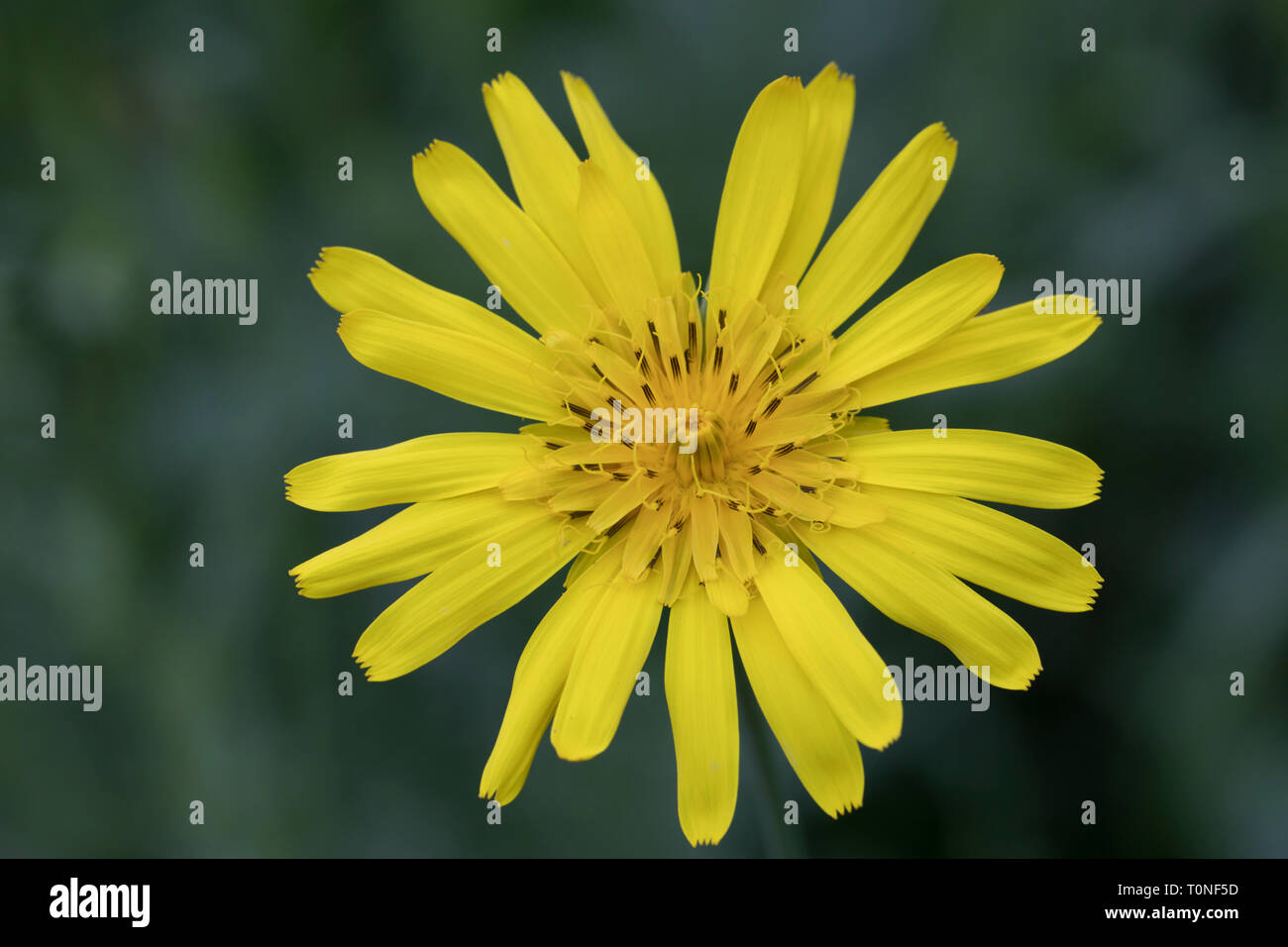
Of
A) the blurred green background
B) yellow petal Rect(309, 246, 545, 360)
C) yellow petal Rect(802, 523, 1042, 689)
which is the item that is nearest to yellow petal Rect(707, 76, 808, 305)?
yellow petal Rect(309, 246, 545, 360)

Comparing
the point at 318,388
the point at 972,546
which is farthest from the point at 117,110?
the point at 972,546

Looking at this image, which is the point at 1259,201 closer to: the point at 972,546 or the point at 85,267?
the point at 972,546

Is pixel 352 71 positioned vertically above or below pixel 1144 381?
above

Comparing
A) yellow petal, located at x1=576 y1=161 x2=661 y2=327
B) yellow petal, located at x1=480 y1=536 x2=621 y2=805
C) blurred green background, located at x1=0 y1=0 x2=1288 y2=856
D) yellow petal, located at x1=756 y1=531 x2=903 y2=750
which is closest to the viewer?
yellow petal, located at x1=756 y1=531 x2=903 y2=750

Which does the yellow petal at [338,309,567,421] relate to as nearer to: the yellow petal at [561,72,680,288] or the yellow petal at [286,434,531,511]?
the yellow petal at [286,434,531,511]

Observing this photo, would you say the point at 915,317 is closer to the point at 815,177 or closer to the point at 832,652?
the point at 815,177

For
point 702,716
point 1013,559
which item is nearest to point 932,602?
point 1013,559

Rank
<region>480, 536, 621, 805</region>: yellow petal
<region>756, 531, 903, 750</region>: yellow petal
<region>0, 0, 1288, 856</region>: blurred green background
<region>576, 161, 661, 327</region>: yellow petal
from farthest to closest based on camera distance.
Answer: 1. <region>0, 0, 1288, 856</region>: blurred green background
2. <region>576, 161, 661, 327</region>: yellow petal
3. <region>480, 536, 621, 805</region>: yellow petal
4. <region>756, 531, 903, 750</region>: yellow petal
